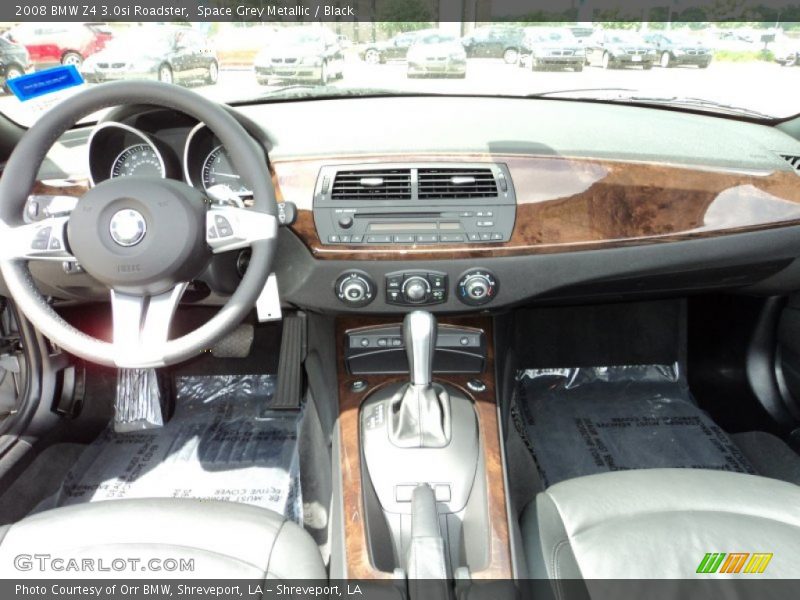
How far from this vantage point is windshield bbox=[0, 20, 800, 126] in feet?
5.33

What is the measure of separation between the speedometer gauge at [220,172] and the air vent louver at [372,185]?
0.74ft

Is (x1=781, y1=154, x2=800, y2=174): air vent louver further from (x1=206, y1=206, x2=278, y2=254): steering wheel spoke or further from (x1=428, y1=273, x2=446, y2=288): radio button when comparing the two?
(x1=206, y1=206, x2=278, y2=254): steering wheel spoke

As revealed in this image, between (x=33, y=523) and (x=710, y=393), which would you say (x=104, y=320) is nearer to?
(x=33, y=523)

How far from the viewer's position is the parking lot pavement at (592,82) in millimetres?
1812

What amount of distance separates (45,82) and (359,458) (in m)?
1.14

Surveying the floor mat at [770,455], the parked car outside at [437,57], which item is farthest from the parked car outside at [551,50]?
the floor mat at [770,455]

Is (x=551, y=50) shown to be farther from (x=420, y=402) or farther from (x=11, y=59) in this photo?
(x=11, y=59)

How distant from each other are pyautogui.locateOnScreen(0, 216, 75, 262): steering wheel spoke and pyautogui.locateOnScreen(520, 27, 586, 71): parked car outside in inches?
48.9

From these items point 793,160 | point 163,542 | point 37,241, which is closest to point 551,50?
point 793,160

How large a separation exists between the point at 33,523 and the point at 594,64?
5.94ft

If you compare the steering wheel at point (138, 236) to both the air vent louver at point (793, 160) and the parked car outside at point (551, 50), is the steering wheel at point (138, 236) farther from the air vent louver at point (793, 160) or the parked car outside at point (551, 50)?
the air vent louver at point (793, 160)

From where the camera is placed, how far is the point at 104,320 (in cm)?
236

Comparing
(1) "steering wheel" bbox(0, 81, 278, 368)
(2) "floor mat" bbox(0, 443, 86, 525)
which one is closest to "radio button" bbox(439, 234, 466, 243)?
(1) "steering wheel" bbox(0, 81, 278, 368)

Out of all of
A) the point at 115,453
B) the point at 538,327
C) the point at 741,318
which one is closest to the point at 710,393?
the point at 741,318
